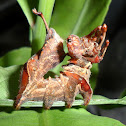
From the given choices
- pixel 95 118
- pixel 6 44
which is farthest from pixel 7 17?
pixel 95 118

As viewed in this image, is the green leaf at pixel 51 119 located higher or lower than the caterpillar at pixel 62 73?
lower

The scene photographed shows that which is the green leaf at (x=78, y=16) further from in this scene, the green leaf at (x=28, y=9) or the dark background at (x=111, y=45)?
the dark background at (x=111, y=45)

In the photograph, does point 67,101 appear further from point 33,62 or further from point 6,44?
point 6,44

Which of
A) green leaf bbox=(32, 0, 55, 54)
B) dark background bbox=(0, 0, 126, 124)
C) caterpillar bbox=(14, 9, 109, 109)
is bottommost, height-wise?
dark background bbox=(0, 0, 126, 124)

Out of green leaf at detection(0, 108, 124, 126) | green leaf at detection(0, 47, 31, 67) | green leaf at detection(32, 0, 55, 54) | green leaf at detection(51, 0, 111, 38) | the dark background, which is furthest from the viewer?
the dark background

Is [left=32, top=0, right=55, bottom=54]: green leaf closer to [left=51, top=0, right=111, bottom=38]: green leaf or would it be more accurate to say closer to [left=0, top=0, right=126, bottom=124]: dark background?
[left=51, top=0, right=111, bottom=38]: green leaf

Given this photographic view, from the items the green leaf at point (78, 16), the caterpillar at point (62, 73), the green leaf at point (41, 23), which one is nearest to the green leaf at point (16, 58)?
the green leaf at point (78, 16)

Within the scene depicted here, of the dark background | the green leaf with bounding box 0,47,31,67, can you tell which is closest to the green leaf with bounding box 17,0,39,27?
the green leaf with bounding box 0,47,31,67
